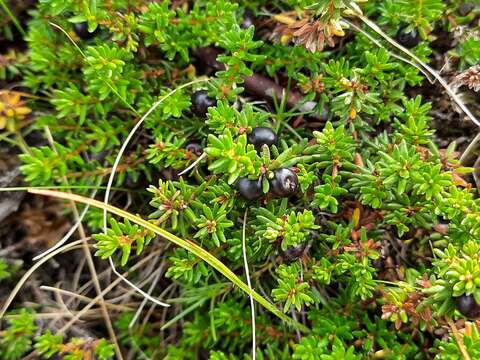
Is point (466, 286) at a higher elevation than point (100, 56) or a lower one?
lower

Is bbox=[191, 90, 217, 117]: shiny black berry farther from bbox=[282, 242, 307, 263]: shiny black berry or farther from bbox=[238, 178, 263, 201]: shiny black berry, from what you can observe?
bbox=[282, 242, 307, 263]: shiny black berry

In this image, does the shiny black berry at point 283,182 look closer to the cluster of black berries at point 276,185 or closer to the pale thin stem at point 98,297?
the cluster of black berries at point 276,185

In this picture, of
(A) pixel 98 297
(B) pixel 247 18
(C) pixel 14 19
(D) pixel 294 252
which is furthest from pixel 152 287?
(C) pixel 14 19

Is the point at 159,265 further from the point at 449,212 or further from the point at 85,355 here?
the point at 449,212

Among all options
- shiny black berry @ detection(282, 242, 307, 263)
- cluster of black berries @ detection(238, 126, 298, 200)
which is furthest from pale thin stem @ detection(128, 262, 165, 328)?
cluster of black berries @ detection(238, 126, 298, 200)

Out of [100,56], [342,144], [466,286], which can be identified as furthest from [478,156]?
[100,56]

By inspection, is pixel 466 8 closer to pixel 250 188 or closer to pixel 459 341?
pixel 250 188
